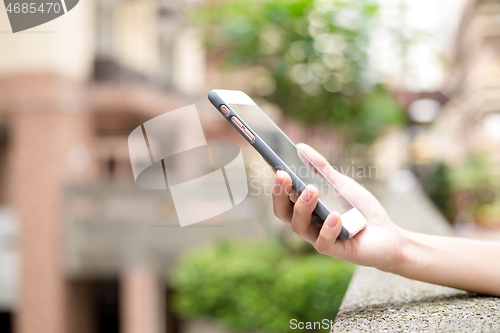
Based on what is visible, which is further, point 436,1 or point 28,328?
point 28,328

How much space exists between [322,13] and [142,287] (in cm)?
464

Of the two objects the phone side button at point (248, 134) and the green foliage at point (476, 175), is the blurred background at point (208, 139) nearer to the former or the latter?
the green foliage at point (476, 175)

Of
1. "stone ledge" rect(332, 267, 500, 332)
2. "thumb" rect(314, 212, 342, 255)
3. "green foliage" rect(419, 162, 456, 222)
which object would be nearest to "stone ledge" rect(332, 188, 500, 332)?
"stone ledge" rect(332, 267, 500, 332)

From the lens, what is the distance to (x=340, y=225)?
618 millimetres

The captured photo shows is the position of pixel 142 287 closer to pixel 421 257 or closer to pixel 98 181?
pixel 98 181

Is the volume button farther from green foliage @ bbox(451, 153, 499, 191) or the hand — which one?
green foliage @ bbox(451, 153, 499, 191)

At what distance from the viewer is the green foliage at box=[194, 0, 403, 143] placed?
2.62 metres

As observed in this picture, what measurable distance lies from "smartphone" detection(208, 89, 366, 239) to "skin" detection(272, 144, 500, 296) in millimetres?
17

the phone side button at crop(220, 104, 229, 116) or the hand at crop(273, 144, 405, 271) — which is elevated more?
the phone side button at crop(220, 104, 229, 116)

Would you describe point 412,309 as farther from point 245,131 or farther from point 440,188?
point 440,188

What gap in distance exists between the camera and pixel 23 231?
5953 millimetres

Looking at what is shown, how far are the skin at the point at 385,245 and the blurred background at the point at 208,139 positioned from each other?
1.84 feet

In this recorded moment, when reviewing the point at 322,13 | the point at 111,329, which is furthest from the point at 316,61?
the point at 111,329

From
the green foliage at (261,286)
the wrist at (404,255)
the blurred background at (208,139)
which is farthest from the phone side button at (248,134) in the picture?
the green foliage at (261,286)
